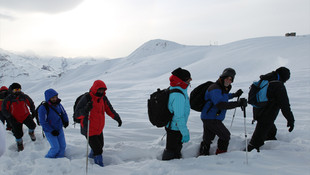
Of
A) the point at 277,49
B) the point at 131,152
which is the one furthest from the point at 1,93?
the point at 277,49

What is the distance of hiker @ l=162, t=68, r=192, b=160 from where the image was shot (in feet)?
11.4

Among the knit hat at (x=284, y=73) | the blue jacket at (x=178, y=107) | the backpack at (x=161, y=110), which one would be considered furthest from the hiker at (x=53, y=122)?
the knit hat at (x=284, y=73)

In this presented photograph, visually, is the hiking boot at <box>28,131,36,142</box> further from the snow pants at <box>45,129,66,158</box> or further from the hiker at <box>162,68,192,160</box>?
the hiker at <box>162,68,192,160</box>

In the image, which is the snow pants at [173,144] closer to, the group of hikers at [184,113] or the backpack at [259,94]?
the group of hikers at [184,113]

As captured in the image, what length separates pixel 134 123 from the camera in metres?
7.20

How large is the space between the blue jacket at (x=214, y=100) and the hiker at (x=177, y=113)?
0.43 metres

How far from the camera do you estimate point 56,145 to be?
Result: 4570mm

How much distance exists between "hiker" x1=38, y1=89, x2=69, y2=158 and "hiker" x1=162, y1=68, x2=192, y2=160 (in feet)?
8.00

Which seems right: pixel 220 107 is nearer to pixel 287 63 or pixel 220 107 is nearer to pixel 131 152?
pixel 131 152

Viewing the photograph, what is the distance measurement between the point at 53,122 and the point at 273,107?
4.64 metres

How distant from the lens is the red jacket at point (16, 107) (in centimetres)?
554

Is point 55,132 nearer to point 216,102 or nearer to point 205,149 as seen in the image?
point 205,149

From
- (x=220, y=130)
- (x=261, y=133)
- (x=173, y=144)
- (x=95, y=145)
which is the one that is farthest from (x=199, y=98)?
(x=95, y=145)

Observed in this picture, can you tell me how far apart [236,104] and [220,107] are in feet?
0.86
